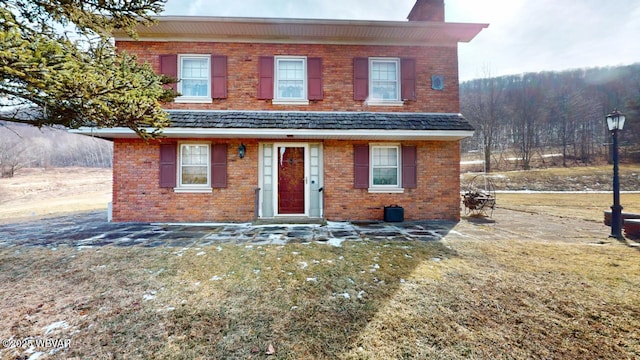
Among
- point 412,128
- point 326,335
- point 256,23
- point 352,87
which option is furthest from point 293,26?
point 326,335

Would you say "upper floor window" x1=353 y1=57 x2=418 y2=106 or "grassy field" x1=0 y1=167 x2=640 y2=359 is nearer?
"grassy field" x1=0 y1=167 x2=640 y2=359

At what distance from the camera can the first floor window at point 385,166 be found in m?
8.69

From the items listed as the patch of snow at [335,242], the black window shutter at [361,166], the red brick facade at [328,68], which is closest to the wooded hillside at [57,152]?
the red brick facade at [328,68]

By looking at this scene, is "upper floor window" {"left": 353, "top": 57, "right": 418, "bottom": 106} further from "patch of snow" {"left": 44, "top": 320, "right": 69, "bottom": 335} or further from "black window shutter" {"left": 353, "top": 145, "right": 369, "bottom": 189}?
"patch of snow" {"left": 44, "top": 320, "right": 69, "bottom": 335}

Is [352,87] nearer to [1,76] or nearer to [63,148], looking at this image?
[1,76]

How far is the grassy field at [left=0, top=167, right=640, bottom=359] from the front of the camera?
8.11ft

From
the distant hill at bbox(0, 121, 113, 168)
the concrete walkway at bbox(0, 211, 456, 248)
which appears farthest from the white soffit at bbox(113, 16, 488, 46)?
the distant hill at bbox(0, 121, 113, 168)

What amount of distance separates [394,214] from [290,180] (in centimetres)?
358

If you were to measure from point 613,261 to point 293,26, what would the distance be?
374 inches

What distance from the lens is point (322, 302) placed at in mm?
3230

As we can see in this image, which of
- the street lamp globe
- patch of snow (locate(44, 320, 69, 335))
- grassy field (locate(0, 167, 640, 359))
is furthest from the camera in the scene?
the street lamp globe

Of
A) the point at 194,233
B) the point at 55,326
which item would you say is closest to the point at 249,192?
the point at 194,233

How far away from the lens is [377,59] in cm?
878

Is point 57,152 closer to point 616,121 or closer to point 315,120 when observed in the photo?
point 315,120
